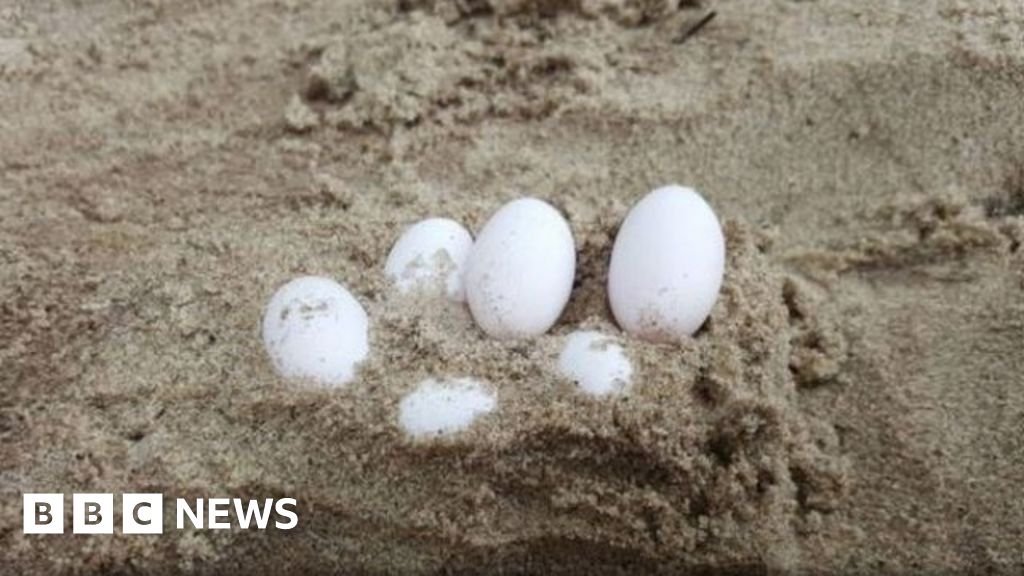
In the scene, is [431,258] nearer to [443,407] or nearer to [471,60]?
[443,407]

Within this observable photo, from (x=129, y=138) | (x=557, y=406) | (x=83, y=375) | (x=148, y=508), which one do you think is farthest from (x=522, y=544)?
(x=129, y=138)

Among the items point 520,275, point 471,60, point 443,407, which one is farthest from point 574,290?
point 471,60

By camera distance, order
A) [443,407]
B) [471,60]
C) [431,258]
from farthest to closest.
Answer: [471,60], [431,258], [443,407]

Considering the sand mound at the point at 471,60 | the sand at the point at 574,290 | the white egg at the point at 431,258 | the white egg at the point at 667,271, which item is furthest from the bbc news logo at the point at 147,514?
the sand mound at the point at 471,60

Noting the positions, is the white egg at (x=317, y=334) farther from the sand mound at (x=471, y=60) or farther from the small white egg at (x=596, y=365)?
the sand mound at (x=471, y=60)

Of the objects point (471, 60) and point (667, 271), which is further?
point (471, 60)

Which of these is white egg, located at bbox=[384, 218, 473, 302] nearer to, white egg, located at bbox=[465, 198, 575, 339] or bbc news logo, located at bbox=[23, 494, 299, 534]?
white egg, located at bbox=[465, 198, 575, 339]
